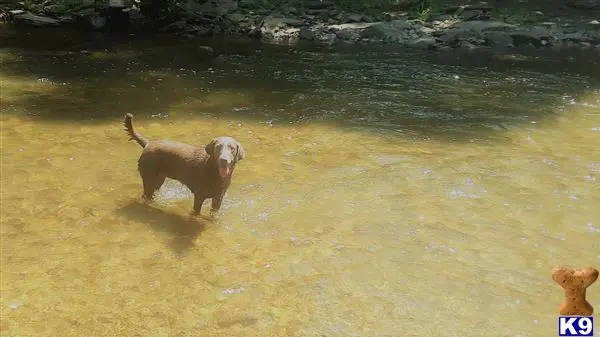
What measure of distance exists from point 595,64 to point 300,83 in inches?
299

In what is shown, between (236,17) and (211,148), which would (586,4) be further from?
(211,148)

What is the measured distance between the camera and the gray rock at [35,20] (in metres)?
17.3

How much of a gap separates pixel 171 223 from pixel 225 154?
1077 mm

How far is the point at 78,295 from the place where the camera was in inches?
174

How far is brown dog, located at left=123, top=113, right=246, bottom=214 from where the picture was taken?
534 cm

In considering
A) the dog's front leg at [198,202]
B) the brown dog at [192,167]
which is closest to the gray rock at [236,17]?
the brown dog at [192,167]

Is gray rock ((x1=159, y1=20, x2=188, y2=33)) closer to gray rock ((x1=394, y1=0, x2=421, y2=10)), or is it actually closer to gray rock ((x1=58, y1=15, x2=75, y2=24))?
gray rock ((x1=58, y1=15, x2=75, y2=24))

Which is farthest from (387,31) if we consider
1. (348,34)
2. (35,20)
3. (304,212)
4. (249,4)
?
(304,212)

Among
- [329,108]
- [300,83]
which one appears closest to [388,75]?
[300,83]

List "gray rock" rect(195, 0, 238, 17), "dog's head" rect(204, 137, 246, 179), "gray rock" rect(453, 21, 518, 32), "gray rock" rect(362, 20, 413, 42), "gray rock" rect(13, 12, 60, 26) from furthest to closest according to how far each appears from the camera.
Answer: "gray rock" rect(195, 0, 238, 17), "gray rock" rect(13, 12, 60, 26), "gray rock" rect(453, 21, 518, 32), "gray rock" rect(362, 20, 413, 42), "dog's head" rect(204, 137, 246, 179)

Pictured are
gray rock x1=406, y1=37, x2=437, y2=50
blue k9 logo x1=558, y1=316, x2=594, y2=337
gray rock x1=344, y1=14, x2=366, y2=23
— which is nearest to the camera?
blue k9 logo x1=558, y1=316, x2=594, y2=337

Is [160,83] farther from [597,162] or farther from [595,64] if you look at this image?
[595,64]

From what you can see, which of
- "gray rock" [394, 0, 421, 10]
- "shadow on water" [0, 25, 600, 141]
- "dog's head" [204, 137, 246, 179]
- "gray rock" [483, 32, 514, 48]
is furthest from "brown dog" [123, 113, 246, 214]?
"gray rock" [394, 0, 421, 10]

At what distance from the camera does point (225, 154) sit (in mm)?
5066
